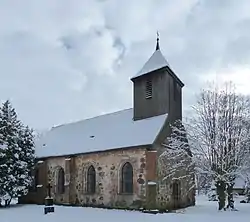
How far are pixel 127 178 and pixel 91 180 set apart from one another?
4.04 m

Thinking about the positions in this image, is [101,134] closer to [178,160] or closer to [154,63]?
[178,160]

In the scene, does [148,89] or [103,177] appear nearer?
[103,177]

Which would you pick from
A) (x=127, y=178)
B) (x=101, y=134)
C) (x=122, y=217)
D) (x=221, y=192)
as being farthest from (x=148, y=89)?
(x=122, y=217)

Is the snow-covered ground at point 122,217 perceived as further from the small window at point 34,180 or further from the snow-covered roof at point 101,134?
the small window at point 34,180

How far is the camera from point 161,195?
25562mm

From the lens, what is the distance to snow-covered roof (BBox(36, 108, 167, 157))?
26.7 metres

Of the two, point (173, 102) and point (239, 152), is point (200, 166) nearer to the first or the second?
point (239, 152)

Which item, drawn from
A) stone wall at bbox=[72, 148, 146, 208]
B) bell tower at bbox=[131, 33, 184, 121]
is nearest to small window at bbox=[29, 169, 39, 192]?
stone wall at bbox=[72, 148, 146, 208]

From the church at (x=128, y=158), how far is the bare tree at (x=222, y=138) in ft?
7.30

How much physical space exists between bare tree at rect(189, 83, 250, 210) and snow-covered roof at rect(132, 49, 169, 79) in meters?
3.90

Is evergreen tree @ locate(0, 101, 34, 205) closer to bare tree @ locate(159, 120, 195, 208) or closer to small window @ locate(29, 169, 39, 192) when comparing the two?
small window @ locate(29, 169, 39, 192)

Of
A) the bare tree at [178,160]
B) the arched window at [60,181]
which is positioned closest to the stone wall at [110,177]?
the bare tree at [178,160]

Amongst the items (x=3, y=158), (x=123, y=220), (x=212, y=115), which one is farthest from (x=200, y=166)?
(x=3, y=158)

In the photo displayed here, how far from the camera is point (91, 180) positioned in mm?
29203
